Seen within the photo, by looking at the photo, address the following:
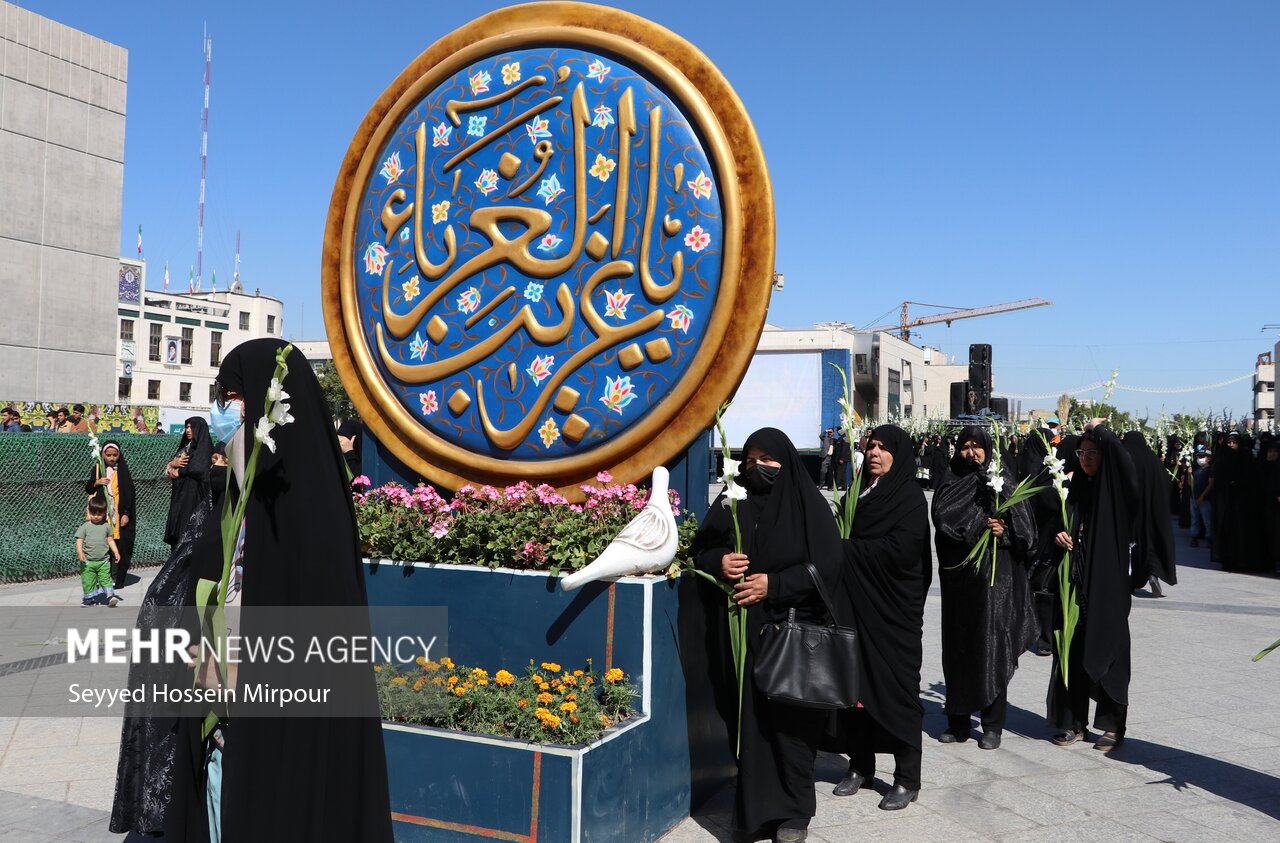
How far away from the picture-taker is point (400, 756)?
145 inches

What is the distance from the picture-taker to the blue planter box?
3.48 meters

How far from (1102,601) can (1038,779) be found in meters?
1.02

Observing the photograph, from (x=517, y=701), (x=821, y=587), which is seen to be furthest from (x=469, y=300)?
(x=821, y=587)

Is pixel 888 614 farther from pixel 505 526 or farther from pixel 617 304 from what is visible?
pixel 617 304

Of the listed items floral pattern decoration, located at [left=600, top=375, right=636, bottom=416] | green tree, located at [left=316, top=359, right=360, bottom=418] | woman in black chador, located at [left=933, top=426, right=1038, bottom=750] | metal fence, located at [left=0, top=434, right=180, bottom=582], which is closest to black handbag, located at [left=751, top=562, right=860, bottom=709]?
floral pattern decoration, located at [left=600, top=375, right=636, bottom=416]

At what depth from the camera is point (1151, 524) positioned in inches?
210

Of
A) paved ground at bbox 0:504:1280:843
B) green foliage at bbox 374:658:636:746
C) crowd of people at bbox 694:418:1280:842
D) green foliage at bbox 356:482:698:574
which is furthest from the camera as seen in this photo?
green foliage at bbox 356:482:698:574

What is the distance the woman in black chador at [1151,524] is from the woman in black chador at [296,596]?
13.9ft

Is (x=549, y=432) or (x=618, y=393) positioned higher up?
(x=618, y=393)

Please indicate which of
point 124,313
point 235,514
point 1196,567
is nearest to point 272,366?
point 235,514

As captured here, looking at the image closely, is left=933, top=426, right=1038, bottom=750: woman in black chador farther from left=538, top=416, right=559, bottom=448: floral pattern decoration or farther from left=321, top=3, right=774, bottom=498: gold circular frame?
left=538, top=416, right=559, bottom=448: floral pattern decoration

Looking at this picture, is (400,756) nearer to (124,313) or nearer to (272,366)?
(272,366)

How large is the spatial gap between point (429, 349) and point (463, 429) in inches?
19.4

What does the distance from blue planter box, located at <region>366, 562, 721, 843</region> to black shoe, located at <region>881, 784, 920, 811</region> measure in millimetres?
851
